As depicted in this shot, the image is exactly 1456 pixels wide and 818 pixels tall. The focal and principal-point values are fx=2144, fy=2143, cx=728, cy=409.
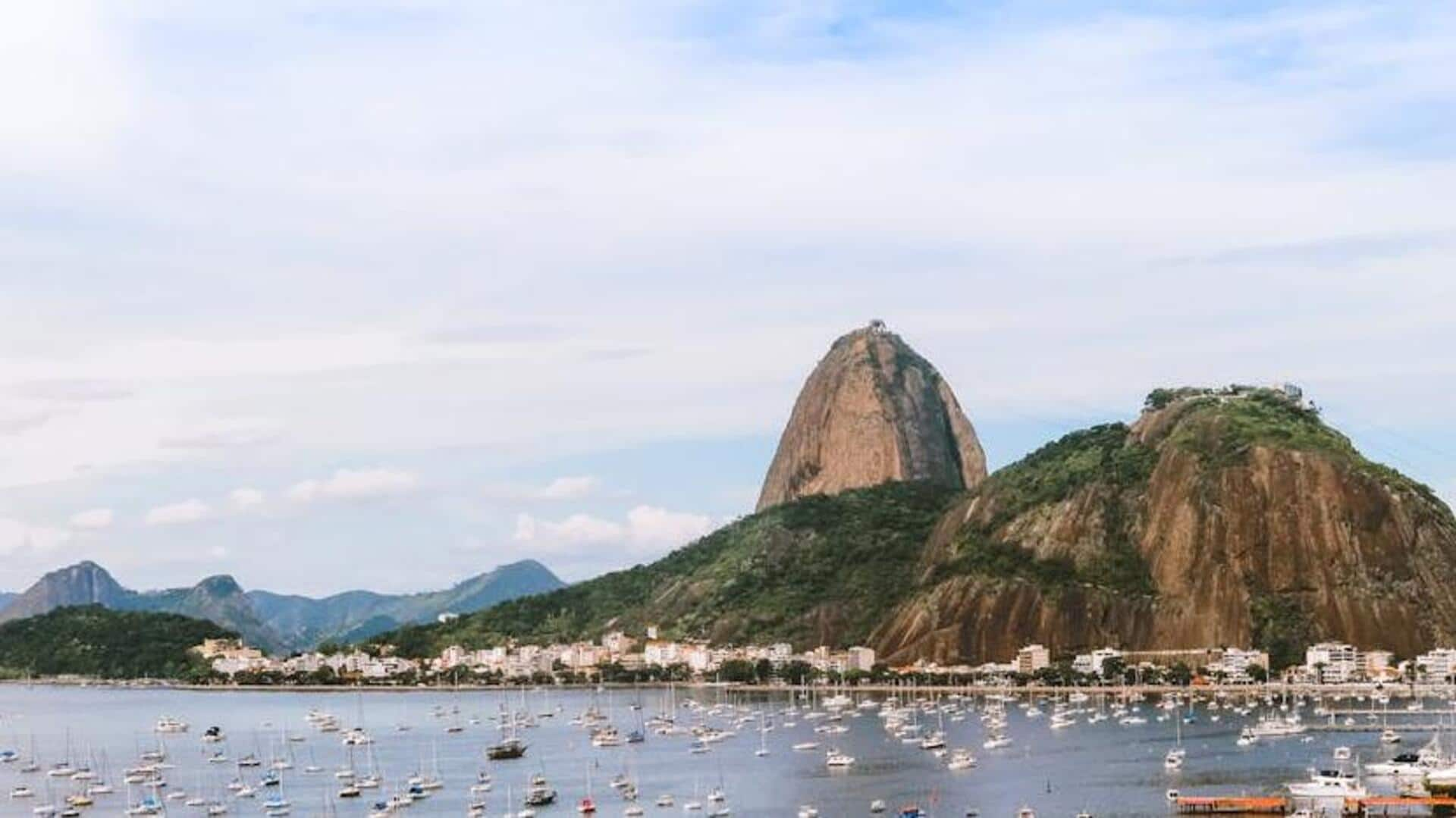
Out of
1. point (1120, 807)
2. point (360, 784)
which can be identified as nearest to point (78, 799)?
point (360, 784)

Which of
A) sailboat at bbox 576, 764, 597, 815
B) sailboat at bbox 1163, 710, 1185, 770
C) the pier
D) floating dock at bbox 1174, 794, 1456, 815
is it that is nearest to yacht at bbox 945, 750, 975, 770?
sailboat at bbox 1163, 710, 1185, 770

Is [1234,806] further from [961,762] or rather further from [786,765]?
[786,765]

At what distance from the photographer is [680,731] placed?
169750 millimetres

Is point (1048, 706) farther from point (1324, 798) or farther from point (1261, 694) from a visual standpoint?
point (1324, 798)

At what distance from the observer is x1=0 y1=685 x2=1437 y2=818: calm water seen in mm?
114812

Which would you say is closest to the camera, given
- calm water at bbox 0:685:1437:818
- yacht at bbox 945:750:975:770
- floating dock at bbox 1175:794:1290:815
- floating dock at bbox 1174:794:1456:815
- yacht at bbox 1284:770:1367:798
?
floating dock at bbox 1174:794:1456:815

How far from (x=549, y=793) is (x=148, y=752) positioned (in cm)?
5945

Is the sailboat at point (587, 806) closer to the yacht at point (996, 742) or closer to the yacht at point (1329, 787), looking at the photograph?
the yacht at point (996, 742)

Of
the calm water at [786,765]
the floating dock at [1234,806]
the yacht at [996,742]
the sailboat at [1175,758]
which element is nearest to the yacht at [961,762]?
the calm water at [786,765]

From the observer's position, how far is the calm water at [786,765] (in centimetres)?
11481

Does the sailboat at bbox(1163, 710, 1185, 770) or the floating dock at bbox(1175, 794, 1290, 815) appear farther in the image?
the sailboat at bbox(1163, 710, 1185, 770)

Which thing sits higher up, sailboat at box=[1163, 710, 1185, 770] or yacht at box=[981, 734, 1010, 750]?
yacht at box=[981, 734, 1010, 750]

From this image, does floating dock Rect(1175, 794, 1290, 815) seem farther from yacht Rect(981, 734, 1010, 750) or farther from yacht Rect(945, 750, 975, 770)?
yacht Rect(981, 734, 1010, 750)

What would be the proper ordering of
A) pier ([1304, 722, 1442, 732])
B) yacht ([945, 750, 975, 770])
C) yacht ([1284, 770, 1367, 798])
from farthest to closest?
1. pier ([1304, 722, 1442, 732])
2. yacht ([945, 750, 975, 770])
3. yacht ([1284, 770, 1367, 798])
